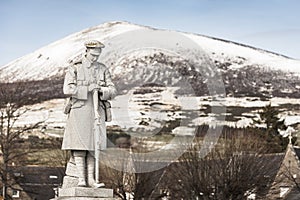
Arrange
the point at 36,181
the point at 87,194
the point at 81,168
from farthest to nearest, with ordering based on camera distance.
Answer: the point at 36,181 → the point at 81,168 → the point at 87,194

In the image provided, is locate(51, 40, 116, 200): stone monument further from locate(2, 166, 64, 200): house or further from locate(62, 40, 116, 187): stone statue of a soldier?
locate(2, 166, 64, 200): house

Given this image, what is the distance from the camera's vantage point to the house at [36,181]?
8956 centimetres

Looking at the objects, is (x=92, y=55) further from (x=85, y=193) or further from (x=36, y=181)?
(x=36, y=181)

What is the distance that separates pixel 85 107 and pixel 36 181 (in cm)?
A: 7743

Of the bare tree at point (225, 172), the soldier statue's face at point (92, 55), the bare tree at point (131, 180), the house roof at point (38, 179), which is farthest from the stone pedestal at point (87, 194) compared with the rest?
the house roof at point (38, 179)

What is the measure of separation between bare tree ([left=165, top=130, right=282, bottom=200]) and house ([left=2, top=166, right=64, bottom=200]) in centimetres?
2399

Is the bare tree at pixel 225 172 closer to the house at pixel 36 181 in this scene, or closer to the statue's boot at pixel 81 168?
the house at pixel 36 181

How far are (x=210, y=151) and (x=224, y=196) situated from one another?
17.9 ft

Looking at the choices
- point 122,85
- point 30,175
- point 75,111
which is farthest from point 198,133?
point 122,85

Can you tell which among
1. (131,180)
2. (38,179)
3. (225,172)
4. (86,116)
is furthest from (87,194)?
(38,179)

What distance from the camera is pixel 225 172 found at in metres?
61.8

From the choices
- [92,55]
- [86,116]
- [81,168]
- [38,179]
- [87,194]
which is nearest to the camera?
[87,194]

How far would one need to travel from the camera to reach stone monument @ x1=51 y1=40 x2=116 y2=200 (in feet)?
57.9

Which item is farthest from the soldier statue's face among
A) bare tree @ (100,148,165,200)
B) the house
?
the house
